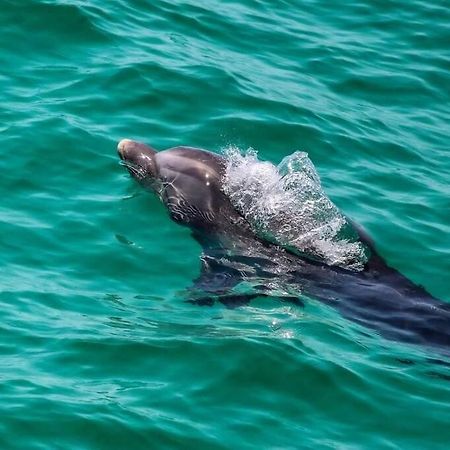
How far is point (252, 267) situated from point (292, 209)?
1.04 meters

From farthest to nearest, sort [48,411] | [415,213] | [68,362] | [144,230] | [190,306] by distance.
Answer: [415,213] < [144,230] < [190,306] < [68,362] < [48,411]

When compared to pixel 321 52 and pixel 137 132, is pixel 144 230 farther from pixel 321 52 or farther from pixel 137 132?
pixel 321 52

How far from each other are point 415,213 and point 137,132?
140 inches

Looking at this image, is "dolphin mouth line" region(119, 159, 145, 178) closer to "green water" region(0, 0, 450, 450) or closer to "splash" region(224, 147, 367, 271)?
"green water" region(0, 0, 450, 450)

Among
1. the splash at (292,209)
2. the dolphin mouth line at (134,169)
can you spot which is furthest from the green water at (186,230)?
the splash at (292,209)

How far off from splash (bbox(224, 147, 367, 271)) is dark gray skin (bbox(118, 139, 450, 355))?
115 mm

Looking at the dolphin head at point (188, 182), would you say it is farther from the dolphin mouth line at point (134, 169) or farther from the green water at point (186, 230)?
the green water at point (186, 230)

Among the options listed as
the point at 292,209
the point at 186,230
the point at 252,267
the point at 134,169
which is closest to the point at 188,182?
the point at 186,230

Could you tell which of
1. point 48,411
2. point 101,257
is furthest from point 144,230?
point 48,411

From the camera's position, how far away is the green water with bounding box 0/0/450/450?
10039mm

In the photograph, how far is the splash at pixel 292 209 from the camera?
530 inches

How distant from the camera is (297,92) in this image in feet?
58.1

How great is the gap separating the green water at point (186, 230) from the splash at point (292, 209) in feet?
2.13

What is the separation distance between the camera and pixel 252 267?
13062mm
